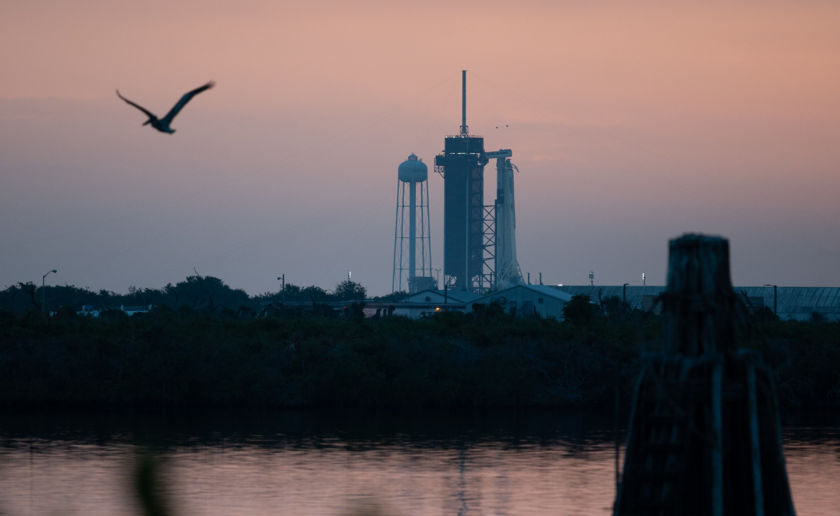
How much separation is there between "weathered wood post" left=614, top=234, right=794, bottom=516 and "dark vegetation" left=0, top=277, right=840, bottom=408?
136 feet

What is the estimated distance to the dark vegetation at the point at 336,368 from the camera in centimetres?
5559

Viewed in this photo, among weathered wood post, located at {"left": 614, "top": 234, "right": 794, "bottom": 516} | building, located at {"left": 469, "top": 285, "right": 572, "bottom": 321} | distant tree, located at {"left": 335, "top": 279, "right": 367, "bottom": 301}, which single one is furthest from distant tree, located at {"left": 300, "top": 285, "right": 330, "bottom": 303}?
weathered wood post, located at {"left": 614, "top": 234, "right": 794, "bottom": 516}

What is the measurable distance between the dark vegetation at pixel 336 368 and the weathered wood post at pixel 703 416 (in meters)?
41.4

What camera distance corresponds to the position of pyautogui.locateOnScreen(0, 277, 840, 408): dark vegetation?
55594mm

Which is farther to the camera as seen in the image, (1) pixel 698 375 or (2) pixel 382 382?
(2) pixel 382 382

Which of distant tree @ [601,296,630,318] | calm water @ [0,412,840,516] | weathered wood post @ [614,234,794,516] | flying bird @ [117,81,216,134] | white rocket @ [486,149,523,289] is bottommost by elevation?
calm water @ [0,412,840,516]

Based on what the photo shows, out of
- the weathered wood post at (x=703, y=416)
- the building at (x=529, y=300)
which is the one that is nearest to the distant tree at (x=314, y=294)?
the building at (x=529, y=300)

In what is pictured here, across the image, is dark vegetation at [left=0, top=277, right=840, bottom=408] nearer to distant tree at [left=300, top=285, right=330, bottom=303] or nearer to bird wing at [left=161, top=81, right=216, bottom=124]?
bird wing at [left=161, top=81, right=216, bottom=124]

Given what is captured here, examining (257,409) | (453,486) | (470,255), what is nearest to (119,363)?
(257,409)

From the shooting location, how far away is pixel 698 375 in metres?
11.9

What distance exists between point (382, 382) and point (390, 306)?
44.1 meters

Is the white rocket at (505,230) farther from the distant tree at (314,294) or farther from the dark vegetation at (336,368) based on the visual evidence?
the dark vegetation at (336,368)

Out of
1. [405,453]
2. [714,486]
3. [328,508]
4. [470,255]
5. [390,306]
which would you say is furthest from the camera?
[470,255]

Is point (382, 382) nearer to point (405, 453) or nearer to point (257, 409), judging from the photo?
point (257, 409)
